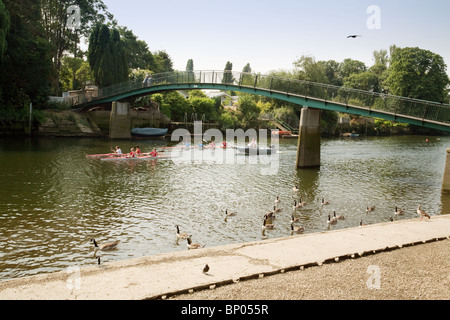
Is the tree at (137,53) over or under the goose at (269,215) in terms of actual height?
over

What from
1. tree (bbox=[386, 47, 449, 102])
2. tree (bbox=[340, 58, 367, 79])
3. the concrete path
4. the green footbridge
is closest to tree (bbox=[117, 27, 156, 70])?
the green footbridge

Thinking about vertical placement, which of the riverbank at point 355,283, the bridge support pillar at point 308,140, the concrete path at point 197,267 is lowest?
the concrete path at point 197,267

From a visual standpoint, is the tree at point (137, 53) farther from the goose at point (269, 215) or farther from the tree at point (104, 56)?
the goose at point (269, 215)

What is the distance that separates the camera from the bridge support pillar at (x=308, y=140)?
36062 mm

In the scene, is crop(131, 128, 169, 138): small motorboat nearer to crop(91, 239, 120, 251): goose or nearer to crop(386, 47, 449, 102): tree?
crop(91, 239, 120, 251): goose

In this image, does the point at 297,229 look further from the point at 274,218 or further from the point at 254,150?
the point at 254,150

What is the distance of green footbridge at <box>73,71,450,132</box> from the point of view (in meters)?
29.1

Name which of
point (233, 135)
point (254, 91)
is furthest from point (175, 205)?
point (233, 135)

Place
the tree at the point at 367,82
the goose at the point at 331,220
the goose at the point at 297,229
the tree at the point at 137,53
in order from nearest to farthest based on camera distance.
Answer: the goose at the point at 297,229
the goose at the point at 331,220
the tree at the point at 137,53
the tree at the point at 367,82

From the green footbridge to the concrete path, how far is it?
1792 cm

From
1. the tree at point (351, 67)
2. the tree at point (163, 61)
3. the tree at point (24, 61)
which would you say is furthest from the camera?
the tree at point (351, 67)

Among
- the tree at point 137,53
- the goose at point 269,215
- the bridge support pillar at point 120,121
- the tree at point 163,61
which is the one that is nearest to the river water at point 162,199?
the goose at point 269,215

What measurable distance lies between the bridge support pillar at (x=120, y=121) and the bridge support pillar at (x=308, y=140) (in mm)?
35566

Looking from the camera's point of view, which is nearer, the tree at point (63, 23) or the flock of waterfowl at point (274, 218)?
the flock of waterfowl at point (274, 218)
